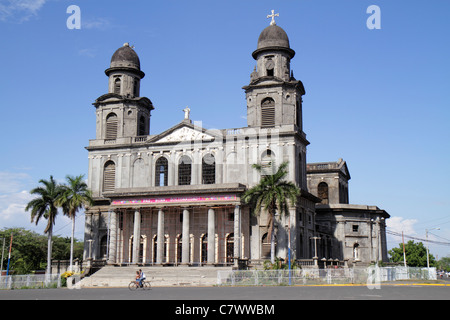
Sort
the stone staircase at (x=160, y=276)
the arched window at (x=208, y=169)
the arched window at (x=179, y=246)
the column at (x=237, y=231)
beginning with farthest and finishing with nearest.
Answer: the arched window at (x=208, y=169), the arched window at (x=179, y=246), the column at (x=237, y=231), the stone staircase at (x=160, y=276)

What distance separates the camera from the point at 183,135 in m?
55.8

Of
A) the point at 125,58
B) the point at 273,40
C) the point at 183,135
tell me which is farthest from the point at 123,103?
the point at 273,40

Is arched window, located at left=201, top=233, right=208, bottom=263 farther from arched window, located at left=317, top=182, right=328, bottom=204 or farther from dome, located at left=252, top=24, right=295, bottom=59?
arched window, located at left=317, top=182, right=328, bottom=204

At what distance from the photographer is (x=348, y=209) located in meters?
62.8

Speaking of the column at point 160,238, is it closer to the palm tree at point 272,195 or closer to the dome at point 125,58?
the palm tree at point 272,195

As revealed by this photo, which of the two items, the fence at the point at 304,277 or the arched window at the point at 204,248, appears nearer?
the fence at the point at 304,277

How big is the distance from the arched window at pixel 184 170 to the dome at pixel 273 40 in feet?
43.9

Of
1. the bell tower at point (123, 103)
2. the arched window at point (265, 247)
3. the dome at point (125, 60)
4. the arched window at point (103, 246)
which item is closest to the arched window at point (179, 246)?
the arched window at point (265, 247)

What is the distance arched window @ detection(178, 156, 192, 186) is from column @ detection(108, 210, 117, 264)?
7.71 m

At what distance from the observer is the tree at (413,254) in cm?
9631

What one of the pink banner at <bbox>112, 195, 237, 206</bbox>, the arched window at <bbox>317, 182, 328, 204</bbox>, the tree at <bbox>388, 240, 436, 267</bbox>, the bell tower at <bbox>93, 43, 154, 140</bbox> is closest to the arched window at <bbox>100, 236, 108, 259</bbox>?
the pink banner at <bbox>112, 195, 237, 206</bbox>
